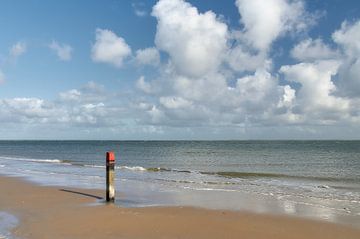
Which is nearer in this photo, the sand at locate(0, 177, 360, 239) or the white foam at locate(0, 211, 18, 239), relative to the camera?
the white foam at locate(0, 211, 18, 239)

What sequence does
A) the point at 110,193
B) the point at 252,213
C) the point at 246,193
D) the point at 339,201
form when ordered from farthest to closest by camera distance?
the point at 246,193
the point at 339,201
the point at 110,193
the point at 252,213

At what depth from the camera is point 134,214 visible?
12.8 m

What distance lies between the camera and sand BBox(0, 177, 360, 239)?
1045cm

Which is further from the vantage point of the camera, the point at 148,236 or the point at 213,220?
the point at 213,220

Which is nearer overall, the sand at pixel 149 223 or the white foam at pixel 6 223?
the white foam at pixel 6 223

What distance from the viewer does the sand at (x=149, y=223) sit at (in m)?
10.5

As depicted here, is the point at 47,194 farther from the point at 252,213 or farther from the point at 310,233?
the point at 310,233

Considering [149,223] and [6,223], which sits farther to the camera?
[149,223]

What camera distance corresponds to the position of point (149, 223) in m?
11.6

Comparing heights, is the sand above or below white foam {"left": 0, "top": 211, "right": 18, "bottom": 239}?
below

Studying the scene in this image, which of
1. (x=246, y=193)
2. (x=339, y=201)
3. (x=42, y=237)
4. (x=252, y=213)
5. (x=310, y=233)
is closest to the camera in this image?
(x=42, y=237)

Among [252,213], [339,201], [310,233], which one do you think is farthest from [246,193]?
[310,233]

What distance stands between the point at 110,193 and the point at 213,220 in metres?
4.78

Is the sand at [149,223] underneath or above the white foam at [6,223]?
underneath
